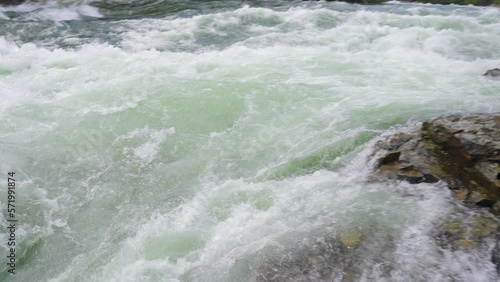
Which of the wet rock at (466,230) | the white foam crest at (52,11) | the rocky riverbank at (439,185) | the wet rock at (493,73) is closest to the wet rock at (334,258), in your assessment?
the rocky riverbank at (439,185)

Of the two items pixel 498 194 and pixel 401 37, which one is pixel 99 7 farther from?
pixel 498 194

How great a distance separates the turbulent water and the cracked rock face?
18 centimetres

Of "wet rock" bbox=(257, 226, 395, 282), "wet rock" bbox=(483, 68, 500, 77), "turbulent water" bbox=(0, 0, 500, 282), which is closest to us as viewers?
"wet rock" bbox=(257, 226, 395, 282)

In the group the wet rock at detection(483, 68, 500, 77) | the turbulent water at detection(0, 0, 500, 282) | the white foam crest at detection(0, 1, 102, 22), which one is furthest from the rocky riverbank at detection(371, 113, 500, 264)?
the white foam crest at detection(0, 1, 102, 22)

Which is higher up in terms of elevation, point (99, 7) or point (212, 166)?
point (212, 166)

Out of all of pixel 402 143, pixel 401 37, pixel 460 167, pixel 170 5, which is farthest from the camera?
pixel 170 5

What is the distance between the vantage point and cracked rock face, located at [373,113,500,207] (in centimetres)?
440

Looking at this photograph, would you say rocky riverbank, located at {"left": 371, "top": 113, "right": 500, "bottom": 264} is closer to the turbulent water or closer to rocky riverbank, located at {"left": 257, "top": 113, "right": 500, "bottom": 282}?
rocky riverbank, located at {"left": 257, "top": 113, "right": 500, "bottom": 282}

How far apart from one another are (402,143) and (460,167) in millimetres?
733

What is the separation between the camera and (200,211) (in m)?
4.78

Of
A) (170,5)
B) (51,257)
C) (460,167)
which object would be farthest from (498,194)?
(170,5)

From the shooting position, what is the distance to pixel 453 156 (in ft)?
15.6

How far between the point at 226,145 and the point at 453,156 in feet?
8.82

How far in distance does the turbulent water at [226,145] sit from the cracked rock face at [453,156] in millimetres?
179
